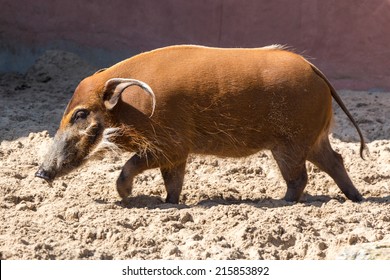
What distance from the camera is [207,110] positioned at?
21.0 ft

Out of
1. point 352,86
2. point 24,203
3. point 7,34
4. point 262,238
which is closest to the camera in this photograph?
point 262,238

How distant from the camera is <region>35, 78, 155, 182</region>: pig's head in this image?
636cm

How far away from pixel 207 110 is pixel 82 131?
80 cm

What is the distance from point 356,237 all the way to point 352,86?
3.64m

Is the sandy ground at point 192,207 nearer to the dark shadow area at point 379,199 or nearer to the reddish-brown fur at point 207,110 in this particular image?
the dark shadow area at point 379,199

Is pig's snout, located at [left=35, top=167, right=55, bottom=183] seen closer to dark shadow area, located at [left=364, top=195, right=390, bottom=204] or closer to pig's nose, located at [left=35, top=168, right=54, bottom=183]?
pig's nose, located at [left=35, top=168, right=54, bottom=183]

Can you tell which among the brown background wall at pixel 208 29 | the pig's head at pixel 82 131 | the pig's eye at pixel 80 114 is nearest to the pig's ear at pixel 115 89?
the pig's head at pixel 82 131

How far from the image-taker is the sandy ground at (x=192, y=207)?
539cm

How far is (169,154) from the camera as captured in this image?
634cm

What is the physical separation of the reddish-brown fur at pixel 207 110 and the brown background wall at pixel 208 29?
2506 millimetres

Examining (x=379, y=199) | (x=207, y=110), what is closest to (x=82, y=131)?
(x=207, y=110)
